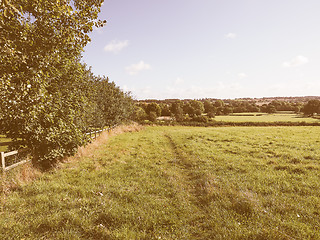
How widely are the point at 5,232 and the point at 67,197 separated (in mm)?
2374

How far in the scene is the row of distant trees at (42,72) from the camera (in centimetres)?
614

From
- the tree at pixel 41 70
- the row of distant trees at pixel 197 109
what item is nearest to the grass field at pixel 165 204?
the tree at pixel 41 70

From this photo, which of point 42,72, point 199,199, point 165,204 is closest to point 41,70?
point 42,72

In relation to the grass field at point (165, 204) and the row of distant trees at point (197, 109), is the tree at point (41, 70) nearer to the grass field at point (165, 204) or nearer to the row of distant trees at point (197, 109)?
the grass field at point (165, 204)

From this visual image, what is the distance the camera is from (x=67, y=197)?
24.6 ft

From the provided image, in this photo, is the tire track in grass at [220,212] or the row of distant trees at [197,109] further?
the row of distant trees at [197,109]

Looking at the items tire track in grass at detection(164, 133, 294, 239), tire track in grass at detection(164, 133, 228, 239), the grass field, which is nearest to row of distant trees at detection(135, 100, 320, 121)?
tire track in grass at detection(164, 133, 228, 239)

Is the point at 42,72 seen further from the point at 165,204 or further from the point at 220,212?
the point at 220,212

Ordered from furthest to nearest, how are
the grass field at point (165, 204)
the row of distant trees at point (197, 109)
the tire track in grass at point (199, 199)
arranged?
1. the row of distant trees at point (197, 109)
2. the tire track in grass at point (199, 199)
3. the grass field at point (165, 204)

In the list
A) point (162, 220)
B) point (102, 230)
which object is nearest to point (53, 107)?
point (102, 230)

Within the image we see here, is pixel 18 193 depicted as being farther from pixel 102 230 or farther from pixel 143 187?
pixel 143 187

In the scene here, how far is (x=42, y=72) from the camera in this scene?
Result: 673 cm

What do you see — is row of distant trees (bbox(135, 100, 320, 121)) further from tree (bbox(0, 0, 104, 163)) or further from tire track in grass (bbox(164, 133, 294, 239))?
tire track in grass (bbox(164, 133, 294, 239))

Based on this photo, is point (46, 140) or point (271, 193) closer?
point (271, 193)
